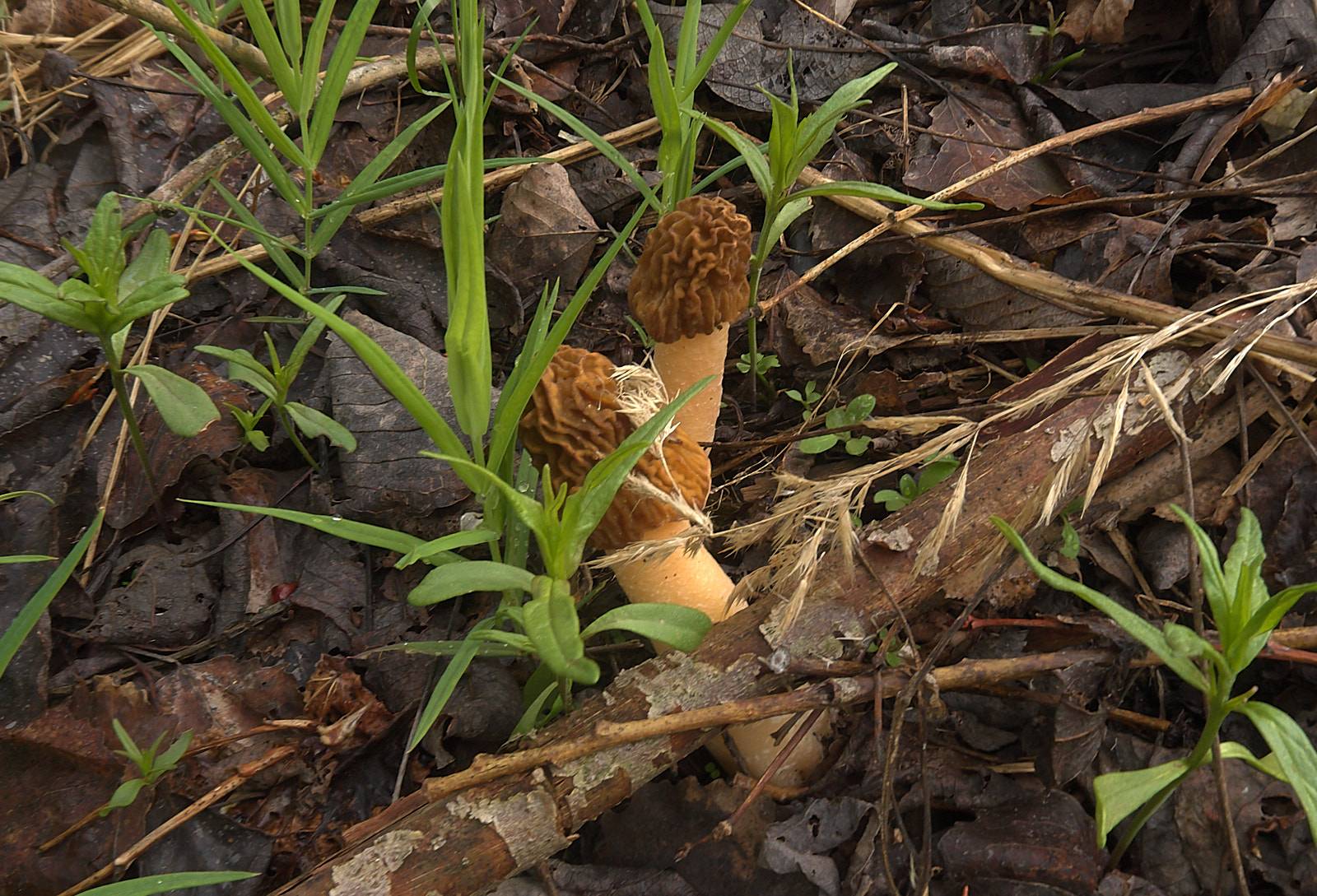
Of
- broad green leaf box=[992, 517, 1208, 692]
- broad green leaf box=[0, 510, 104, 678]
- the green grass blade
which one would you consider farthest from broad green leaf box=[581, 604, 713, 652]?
broad green leaf box=[0, 510, 104, 678]

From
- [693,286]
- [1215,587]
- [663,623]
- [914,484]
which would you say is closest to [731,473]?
[914,484]

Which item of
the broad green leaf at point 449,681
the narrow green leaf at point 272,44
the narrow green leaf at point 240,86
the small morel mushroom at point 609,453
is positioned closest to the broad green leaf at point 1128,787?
the small morel mushroom at point 609,453

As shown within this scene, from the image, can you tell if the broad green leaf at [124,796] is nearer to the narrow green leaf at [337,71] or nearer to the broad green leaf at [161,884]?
the broad green leaf at [161,884]

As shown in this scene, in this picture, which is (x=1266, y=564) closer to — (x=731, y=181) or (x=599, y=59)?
(x=731, y=181)

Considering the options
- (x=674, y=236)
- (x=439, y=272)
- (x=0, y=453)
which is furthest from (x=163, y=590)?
(x=674, y=236)

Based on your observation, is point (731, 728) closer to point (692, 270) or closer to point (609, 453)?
point (609, 453)

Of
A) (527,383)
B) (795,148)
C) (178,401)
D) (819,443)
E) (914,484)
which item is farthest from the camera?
(819,443)

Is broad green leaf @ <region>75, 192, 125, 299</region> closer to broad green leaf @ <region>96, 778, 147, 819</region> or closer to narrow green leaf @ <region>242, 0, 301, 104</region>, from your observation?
narrow green leaf @ <region>242, 0, 301, 104</region>
